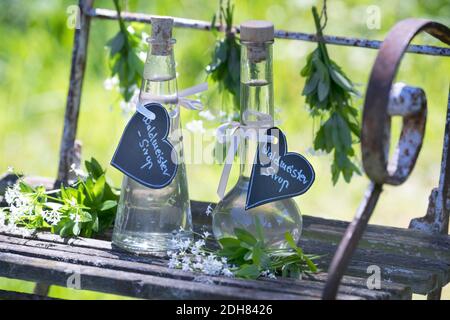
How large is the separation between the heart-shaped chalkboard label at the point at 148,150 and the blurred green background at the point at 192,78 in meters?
1.31

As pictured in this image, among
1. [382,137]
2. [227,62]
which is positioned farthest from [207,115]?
[382,137]

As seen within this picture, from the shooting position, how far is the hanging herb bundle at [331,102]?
159cm

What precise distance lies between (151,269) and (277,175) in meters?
0.24

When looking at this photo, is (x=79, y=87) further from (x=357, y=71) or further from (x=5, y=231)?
(x=357, y=71)

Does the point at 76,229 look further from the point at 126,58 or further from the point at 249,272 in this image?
the point at 126,58

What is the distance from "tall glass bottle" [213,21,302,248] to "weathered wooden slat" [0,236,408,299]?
0.38ft

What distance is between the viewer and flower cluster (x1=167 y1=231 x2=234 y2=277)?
49.1 inches

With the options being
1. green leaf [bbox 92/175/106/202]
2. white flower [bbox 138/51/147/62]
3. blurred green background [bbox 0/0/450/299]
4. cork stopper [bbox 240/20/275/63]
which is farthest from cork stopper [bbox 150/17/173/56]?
blurred green background [bbox 0/0/450/299]

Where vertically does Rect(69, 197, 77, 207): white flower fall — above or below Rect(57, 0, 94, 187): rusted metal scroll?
below

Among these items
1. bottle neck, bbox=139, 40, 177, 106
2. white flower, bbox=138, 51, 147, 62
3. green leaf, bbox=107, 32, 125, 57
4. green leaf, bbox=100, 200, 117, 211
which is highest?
green leaf, bbox=107, 32, 125, 57

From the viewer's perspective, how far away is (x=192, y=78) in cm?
287

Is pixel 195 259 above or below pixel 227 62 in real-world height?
below

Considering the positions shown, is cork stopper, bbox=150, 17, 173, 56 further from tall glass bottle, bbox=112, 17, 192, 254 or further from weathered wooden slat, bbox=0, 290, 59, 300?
weathered wooden slat, bbox=0, 290, 59, 300
